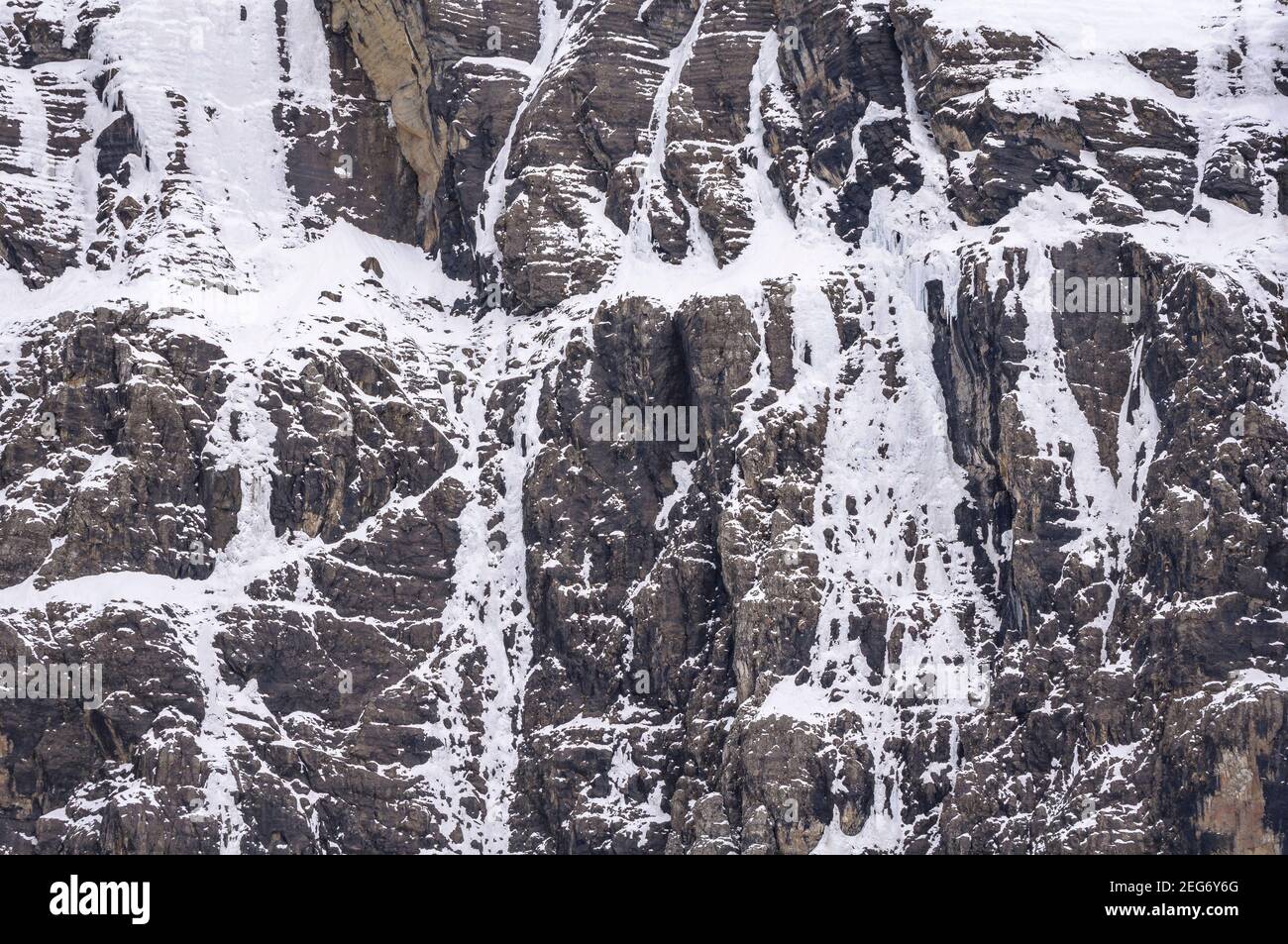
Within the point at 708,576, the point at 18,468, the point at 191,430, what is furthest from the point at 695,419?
the point at 18,468

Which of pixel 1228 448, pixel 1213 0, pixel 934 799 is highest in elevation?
pixel 1213 0

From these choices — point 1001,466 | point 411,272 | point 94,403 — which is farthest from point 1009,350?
point 94,403

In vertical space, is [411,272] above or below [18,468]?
above

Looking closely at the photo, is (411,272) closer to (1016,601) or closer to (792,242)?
(792,242)

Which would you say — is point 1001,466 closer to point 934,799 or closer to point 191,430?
point 934,799
